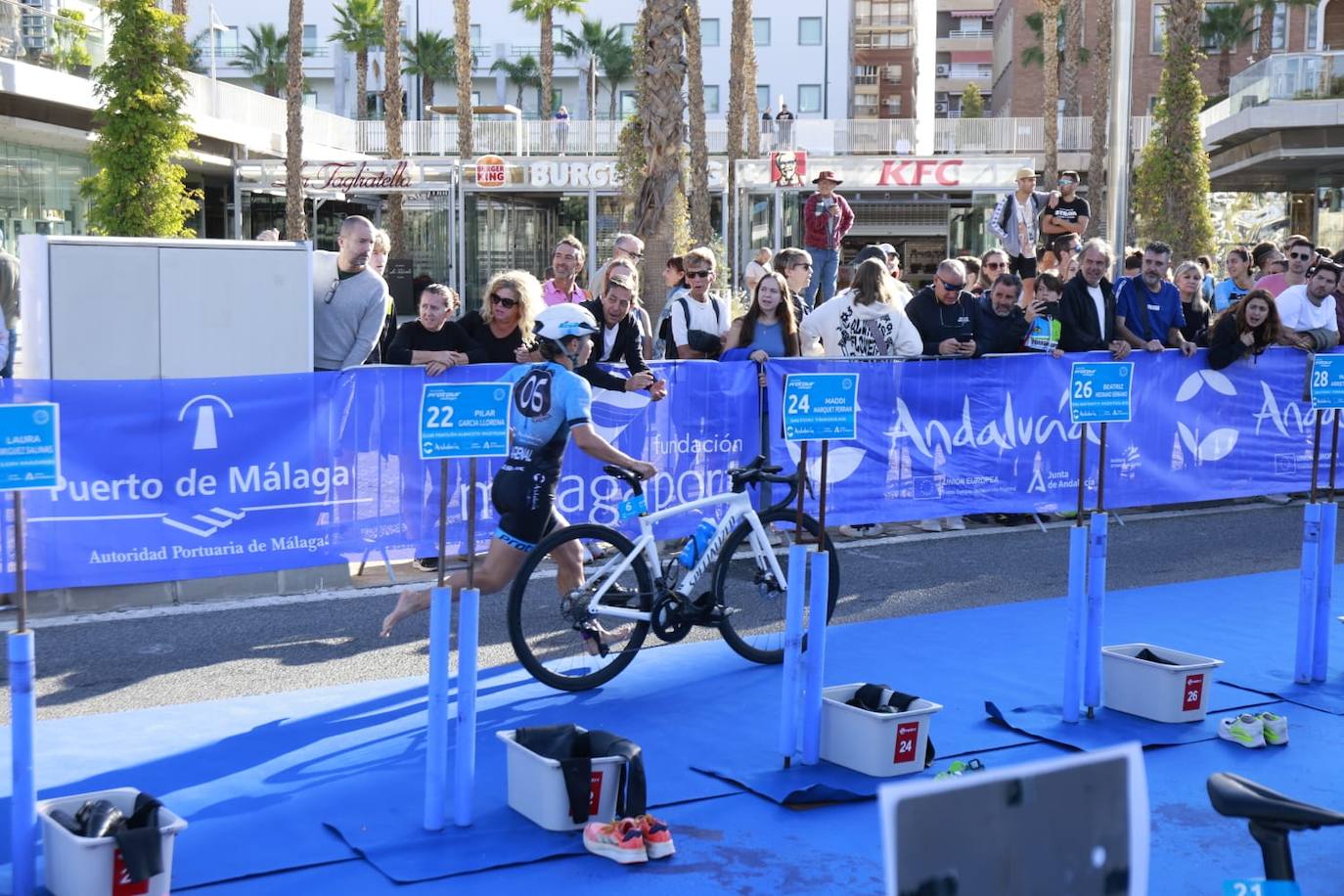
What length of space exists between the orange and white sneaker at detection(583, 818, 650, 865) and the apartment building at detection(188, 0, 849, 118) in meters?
59.3

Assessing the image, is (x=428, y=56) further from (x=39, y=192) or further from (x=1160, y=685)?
(x=1160, y=685)

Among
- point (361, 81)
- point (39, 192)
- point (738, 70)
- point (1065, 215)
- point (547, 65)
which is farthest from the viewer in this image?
point (361, 81)

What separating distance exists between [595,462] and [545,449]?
2.61 m

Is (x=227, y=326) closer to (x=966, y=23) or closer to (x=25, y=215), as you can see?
(x=25, y=215)

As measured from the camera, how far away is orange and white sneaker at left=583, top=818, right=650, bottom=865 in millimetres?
5004

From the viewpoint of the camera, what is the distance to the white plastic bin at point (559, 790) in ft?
17.1

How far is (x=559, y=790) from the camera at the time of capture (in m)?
5.21

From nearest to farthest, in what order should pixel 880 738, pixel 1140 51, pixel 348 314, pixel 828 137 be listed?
pixel 880 738
pixel 348 314
pixel 828 137
pixel 1140 51

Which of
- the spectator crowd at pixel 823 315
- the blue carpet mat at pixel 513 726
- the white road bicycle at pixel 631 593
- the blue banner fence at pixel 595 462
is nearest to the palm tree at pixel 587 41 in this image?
the spectator crowd at pixel 823 315

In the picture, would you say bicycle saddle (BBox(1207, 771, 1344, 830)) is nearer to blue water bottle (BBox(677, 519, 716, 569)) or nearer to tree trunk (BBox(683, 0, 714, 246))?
blue water bottle (BBox(677, 519, 716, 569))

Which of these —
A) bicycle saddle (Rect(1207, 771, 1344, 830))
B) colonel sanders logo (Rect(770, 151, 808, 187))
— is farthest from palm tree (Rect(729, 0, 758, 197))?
bicycle saddle (Rect(1207, 771, 1344, 830))

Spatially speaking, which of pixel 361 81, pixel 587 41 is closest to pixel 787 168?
pixel 361 81

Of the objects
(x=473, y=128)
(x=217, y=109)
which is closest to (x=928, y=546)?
(x=217, y=109)

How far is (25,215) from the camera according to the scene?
28.2m
